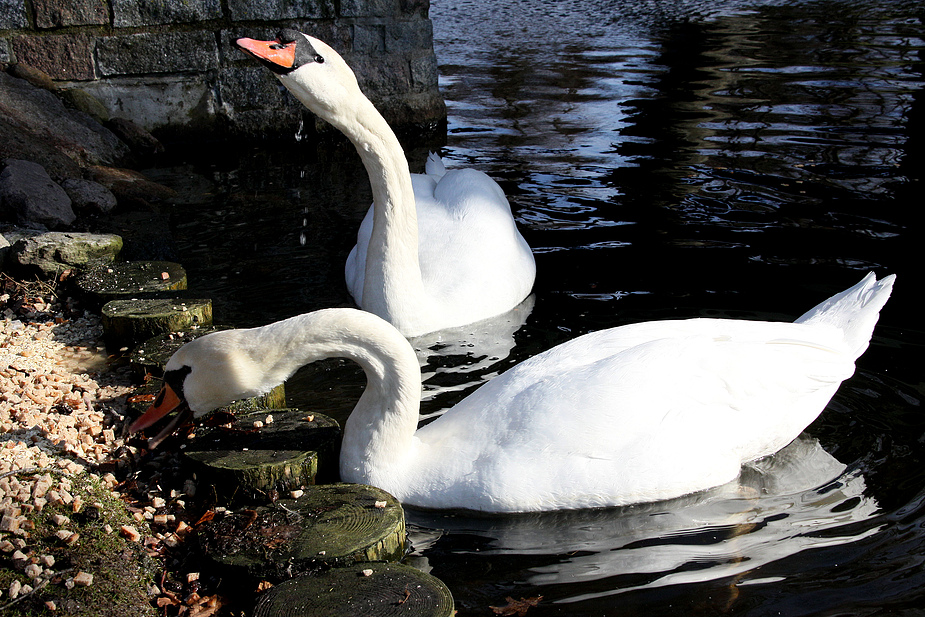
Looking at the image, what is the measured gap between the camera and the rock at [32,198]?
6.16m

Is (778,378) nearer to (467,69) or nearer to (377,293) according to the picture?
(377,293)

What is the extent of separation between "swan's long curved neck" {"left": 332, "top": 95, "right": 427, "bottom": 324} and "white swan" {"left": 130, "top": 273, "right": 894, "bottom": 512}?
1266mm

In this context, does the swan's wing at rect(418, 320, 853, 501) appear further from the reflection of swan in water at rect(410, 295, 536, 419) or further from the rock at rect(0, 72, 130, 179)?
the rock at rect(0, 72, 130, 179)

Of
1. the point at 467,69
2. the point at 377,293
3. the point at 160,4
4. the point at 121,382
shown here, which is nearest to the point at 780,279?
the point at 377,293

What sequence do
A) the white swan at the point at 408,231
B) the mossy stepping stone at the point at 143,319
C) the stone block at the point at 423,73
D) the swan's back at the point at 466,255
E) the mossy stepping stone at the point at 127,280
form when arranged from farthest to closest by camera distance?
the stone block at the point at 423,73, the swan's back at the point at 466,255, the mossy stepping stone at the point at 127,280, the mossy stepping stone at the point at 143,319, the white swan at the point at 408,231

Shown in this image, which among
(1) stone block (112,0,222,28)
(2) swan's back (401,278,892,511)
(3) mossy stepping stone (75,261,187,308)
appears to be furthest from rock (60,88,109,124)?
(2) swan's back (401,278,892,511)

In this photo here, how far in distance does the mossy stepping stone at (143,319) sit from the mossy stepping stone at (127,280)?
9.1 inches

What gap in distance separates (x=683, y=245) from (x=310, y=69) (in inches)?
121

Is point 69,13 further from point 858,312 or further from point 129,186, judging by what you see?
point 858,312

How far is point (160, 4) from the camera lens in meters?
8.44

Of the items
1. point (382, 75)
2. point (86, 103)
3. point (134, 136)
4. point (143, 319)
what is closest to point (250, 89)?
point (134, 136)

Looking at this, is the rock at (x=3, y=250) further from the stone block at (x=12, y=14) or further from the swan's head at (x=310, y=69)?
the stone block at (x=12, y=14)

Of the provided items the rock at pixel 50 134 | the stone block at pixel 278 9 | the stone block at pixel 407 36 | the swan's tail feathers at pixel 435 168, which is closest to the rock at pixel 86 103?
the rock at pixel 50 134

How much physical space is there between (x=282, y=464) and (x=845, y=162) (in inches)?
239
